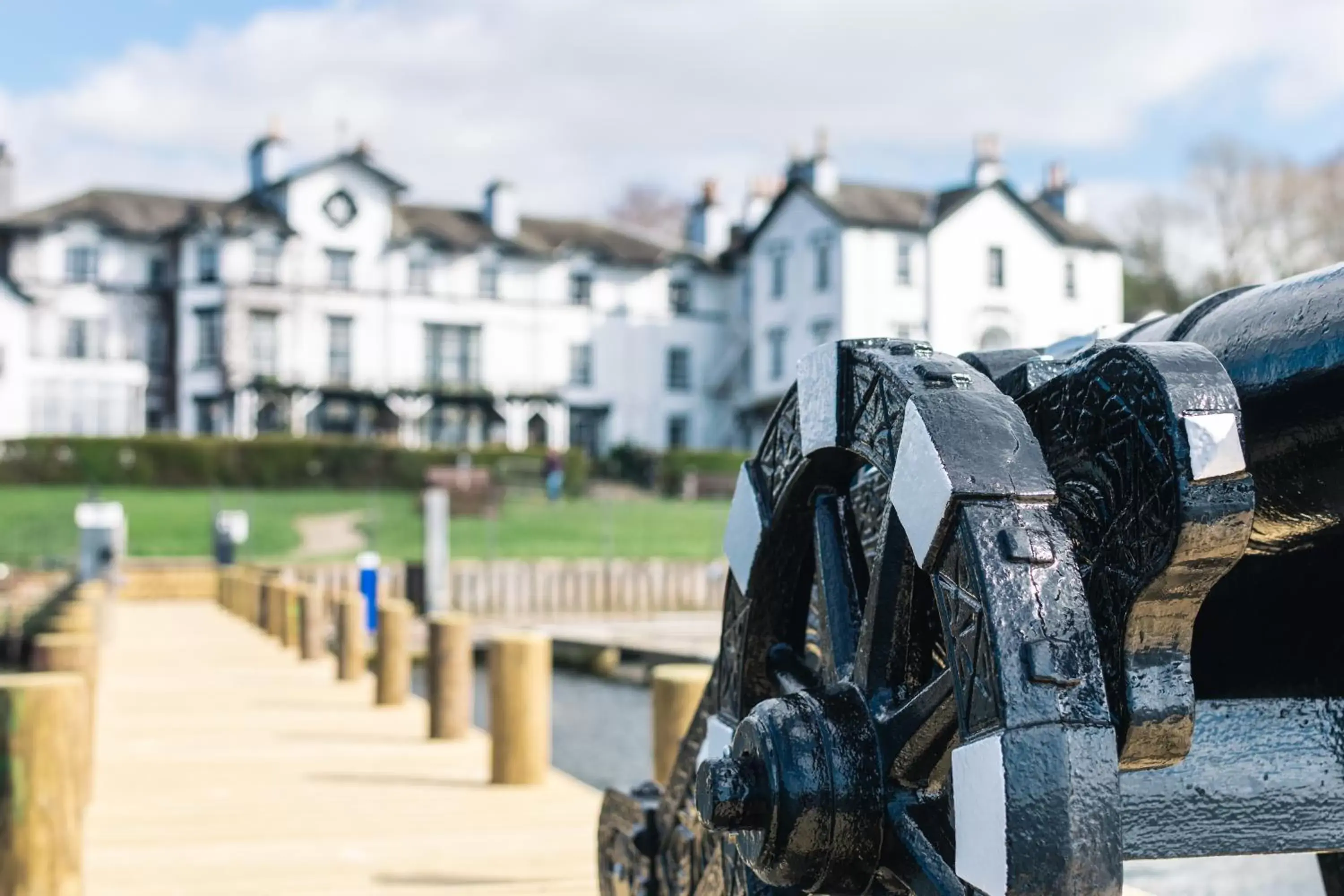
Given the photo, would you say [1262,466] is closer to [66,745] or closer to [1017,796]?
[1017,796]

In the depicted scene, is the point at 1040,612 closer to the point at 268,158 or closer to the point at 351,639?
the point at 351,639

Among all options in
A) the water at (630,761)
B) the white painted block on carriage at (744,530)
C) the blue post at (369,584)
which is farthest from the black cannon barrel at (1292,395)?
the blue post at (369,584)

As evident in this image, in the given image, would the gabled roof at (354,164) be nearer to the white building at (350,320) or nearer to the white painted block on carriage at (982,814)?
the white building at (350,320)

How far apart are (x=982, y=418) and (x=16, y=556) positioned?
27.1 metres

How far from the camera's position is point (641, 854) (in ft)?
11.1

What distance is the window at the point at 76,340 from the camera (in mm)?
47719

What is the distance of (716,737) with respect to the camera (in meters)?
2.83

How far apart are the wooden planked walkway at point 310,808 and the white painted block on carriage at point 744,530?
2.80 m

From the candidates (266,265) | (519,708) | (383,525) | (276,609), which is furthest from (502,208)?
(519,708)

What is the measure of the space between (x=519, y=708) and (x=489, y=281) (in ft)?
145

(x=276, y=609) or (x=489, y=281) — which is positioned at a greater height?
(x=489, y=281)

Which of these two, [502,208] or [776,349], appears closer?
[776,349]

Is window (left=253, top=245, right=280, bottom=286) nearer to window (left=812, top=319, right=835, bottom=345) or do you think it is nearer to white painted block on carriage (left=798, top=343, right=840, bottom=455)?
window (left=812, top=319, right=835, bottom=345)

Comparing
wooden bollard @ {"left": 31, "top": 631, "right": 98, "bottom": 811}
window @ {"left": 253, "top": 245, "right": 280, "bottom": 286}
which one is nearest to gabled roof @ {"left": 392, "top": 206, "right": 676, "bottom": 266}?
window @ {"left": 253, "top": 245, "right": 280, "bottom": 286}
